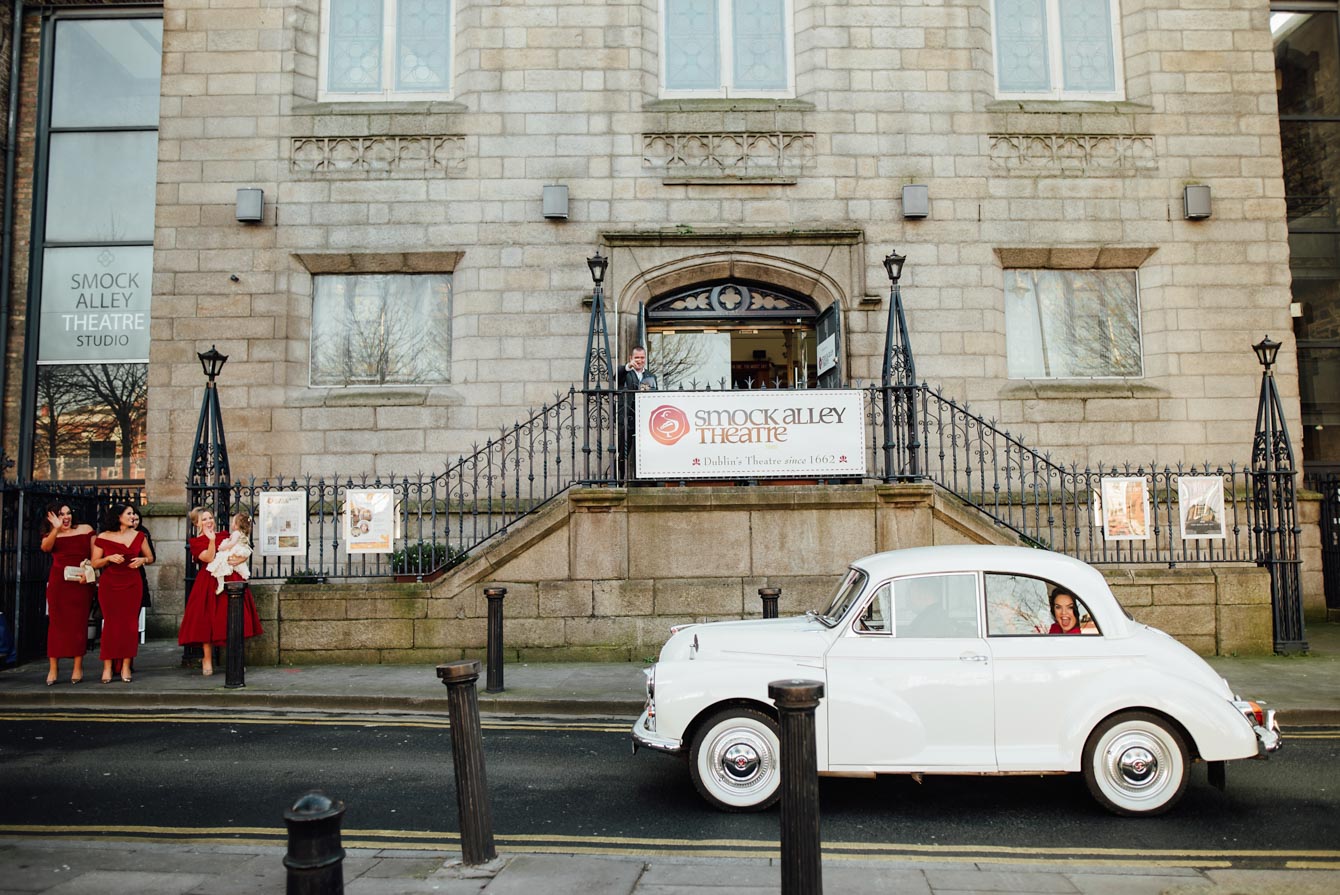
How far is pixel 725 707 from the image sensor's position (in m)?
5.93

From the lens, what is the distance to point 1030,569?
20.1 ft

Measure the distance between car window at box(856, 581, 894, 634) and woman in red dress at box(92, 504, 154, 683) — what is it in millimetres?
7900

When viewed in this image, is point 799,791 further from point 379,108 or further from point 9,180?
point 9,180

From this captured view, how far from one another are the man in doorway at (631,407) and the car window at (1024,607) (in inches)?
223

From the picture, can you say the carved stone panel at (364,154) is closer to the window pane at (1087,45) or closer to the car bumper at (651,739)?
the window pane at (1087,45)

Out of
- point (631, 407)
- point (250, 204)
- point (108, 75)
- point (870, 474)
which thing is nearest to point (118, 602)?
point (631, 407)

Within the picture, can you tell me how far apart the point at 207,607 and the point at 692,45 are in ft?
34.7

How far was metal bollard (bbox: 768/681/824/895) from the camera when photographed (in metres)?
3.95

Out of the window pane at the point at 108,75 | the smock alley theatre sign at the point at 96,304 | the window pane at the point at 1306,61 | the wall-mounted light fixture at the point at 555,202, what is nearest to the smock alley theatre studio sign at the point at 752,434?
A: the wall-mounted light fixture at the point at 555,202

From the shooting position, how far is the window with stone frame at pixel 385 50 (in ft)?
48.6

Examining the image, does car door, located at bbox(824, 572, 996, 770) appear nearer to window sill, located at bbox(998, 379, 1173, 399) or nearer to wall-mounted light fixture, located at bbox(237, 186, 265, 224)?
window sill, located at bbox(998, 379, 1173, 399)

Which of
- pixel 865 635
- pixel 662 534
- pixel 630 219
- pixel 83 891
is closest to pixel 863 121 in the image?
pixel 630 219

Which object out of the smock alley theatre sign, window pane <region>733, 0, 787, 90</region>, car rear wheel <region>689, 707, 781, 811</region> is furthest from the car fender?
the smock alley theatre sign

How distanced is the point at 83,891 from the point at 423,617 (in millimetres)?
6296
